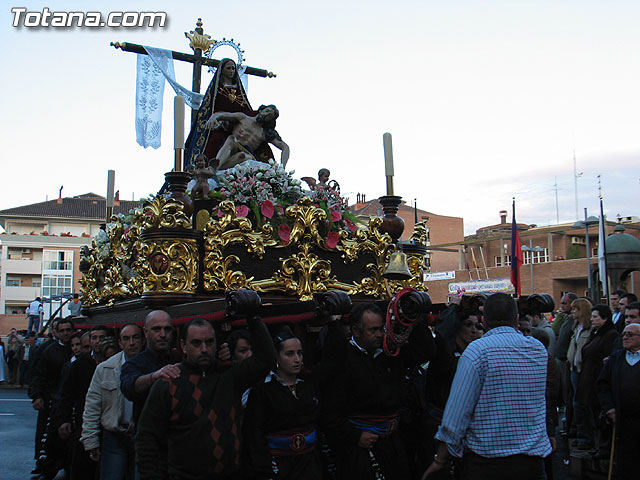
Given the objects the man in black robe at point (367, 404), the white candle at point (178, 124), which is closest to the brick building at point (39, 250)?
the white candle at point (178, 124)

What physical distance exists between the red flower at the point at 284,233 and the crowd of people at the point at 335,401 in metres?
1.64

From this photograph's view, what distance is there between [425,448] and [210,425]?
208cm

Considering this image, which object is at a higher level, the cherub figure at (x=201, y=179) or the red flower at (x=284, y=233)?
the cherub figure at (x=201, y=179)

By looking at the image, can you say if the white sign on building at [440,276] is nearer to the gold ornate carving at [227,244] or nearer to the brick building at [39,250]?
the brick building at [39,250]

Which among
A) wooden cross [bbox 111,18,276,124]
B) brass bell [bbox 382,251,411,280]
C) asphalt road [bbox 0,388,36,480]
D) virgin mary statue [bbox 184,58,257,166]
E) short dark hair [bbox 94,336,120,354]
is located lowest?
asphalt road [bbox 0,388,36,480]

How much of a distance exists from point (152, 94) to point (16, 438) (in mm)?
5965

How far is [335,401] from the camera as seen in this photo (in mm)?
4547

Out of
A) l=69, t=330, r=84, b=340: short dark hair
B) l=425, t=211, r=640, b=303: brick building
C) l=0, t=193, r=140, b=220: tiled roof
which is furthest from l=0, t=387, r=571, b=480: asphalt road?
l=0, t=193, r=140, b=220: tiled roof

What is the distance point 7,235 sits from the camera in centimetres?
5038

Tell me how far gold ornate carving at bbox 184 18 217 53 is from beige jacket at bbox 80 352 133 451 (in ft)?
17.6

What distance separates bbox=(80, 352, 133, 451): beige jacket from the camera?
5.36 meters

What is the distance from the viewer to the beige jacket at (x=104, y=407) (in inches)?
211

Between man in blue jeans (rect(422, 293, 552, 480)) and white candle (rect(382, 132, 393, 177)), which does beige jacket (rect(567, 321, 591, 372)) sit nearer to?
white candle (rect(382, 132, 393, 177))

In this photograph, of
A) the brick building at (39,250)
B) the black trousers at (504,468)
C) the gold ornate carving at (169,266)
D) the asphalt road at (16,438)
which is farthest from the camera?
the brick building at (39,250)
